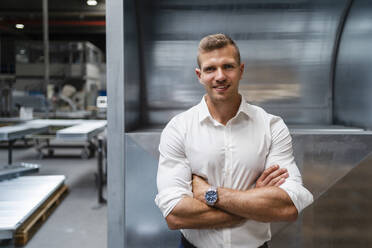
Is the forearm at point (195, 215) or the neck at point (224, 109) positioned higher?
the neck at point (224, 109)

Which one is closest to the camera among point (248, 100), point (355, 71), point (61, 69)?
point (355, 71)

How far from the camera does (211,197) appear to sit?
39.5 inches

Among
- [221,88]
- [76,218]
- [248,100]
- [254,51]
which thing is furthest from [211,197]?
[76,218]

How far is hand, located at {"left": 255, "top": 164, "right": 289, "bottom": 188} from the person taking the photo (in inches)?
40.7

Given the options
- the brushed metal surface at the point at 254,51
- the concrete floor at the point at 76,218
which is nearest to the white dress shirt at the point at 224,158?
Result: the brushed metal surface at the point at 254,51

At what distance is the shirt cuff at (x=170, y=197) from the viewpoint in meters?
1.02

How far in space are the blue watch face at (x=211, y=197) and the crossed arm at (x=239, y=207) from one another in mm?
17

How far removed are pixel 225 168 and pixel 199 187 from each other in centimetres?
12

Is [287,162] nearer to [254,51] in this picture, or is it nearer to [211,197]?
[211,197]

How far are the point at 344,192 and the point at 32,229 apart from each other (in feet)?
8.28

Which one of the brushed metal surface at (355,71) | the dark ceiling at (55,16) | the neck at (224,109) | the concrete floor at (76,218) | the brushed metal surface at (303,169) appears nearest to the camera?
the neck at (224,109)

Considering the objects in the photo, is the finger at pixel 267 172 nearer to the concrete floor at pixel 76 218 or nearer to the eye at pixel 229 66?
the eye at pixel 229 66

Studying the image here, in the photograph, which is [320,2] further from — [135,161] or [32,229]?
[32,229]

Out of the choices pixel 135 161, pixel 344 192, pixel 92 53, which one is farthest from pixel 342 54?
pixel 92 53
